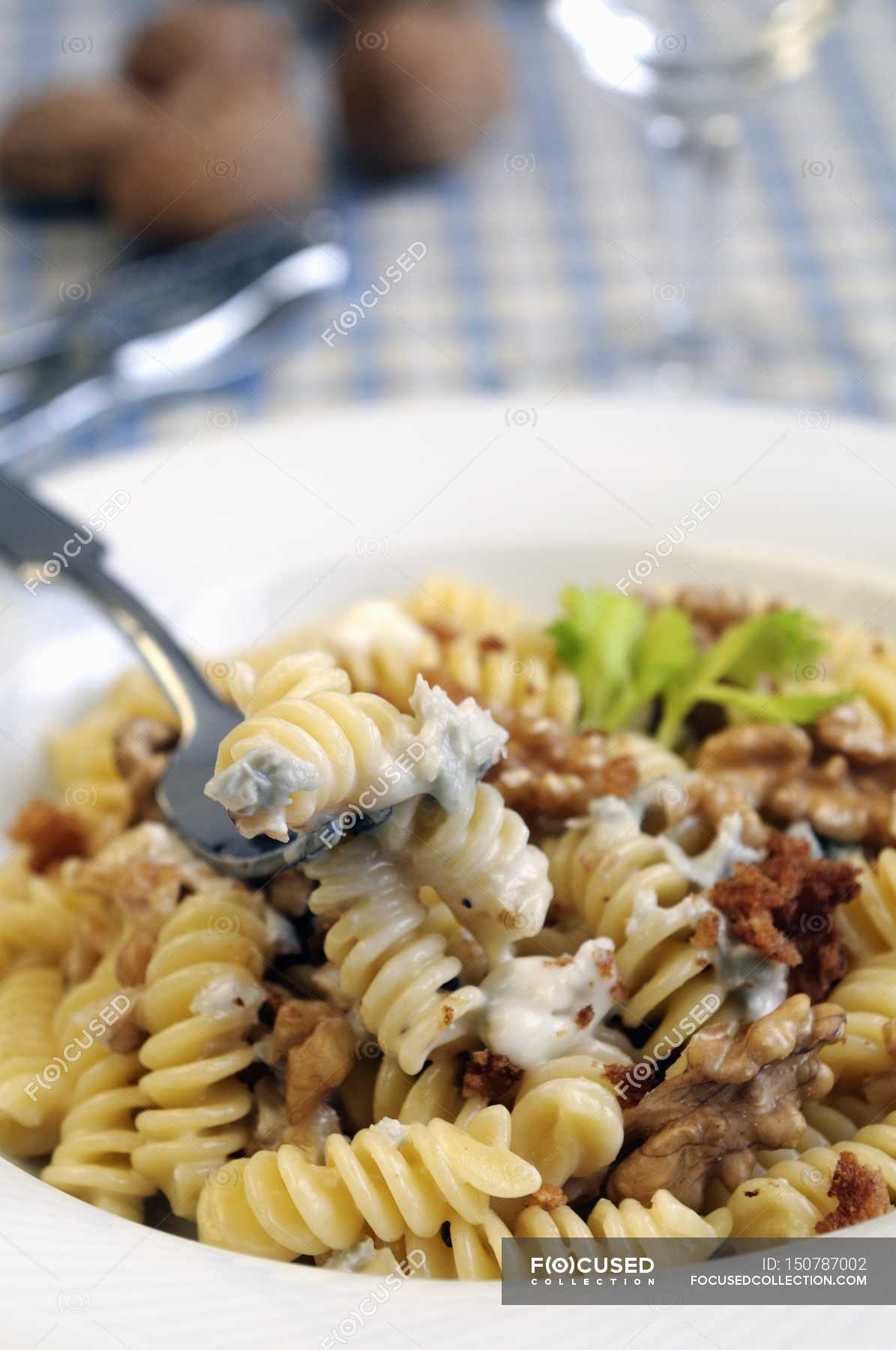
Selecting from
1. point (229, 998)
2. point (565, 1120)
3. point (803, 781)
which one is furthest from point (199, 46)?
point (565, 1120)

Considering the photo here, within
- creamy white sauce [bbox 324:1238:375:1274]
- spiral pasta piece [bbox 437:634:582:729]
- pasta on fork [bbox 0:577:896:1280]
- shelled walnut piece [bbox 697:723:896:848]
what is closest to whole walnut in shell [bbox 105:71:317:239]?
spiral pasta piece [bbox 437:634:582:729]

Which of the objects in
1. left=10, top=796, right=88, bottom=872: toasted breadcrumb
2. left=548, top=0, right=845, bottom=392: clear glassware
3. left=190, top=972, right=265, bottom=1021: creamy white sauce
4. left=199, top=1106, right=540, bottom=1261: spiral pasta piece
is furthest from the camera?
left=548, top=0, right=845, bottom=392: clear glassware

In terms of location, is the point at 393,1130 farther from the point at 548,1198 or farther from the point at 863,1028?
the point at 863,1028

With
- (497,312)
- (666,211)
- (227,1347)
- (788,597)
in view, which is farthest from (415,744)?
(666,211)

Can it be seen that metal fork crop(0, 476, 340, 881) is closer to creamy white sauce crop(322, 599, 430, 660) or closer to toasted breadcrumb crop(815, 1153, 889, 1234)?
creamy white sauce crop(322, 599, 430, 660)

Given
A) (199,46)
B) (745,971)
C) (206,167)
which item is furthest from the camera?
(199,46)

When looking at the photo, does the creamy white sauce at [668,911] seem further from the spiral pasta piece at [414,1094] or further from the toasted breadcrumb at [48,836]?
the toasted breadcrumb at [48,836]
